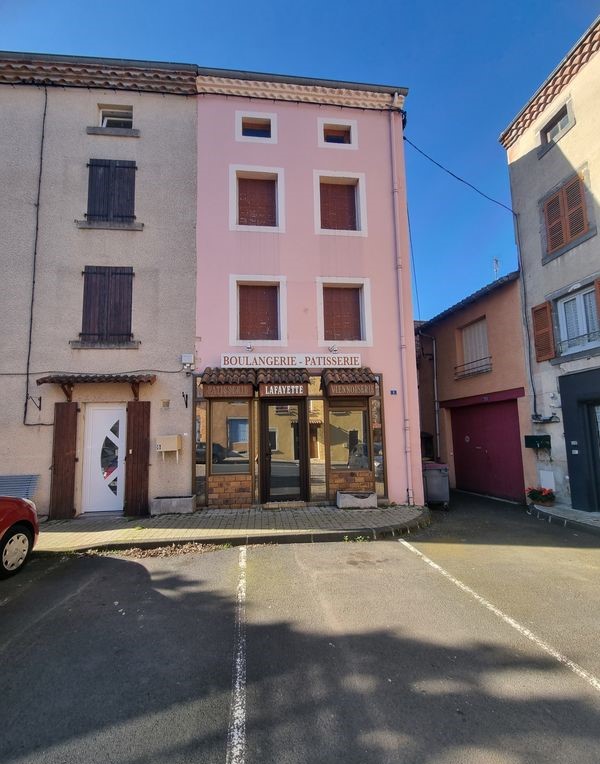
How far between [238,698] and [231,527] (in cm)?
463

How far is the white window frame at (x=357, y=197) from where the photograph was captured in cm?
1014

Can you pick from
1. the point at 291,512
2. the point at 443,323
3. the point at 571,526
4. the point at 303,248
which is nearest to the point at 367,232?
the point at 303,248

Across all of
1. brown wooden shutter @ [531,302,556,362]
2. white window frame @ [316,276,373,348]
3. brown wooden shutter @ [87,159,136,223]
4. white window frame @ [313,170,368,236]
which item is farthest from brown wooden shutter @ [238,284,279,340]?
brown wooden shutter @ [531,302,556,362]

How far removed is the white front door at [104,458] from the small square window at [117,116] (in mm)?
7330

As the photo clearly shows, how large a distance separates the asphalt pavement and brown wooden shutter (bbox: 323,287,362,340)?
5.68m

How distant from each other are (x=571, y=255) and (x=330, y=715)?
410 inches

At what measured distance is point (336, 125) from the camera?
10.7 meters

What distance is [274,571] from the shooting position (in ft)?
17.8

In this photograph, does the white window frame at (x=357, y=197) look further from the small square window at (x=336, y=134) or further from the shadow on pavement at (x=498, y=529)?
the shadow on pavement at (x=498, y=529)

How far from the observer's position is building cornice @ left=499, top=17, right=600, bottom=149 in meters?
8.75

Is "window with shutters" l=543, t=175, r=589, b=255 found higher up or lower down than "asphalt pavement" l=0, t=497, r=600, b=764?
higher up

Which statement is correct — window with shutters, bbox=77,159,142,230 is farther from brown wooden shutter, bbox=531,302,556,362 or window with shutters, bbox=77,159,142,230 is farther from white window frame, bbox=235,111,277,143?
brown wooden shutter, bbox=531,302,556,362

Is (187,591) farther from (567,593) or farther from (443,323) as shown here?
(443,323)

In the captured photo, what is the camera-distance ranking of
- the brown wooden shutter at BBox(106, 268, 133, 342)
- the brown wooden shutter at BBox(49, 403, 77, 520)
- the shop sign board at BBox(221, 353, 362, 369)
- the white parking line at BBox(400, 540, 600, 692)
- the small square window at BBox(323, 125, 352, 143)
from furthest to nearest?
the small square window at BBox(323, 125, 352, 143)
the shop sign board at BBox(221, 353, 362, 369)
the brown wooden shutter at BBox(106, 268, 133, 342)
the brown wooden shutter at BBox(49, 403, 77, 520)
the white parking line at BBox(400, 540, 600, 692)
